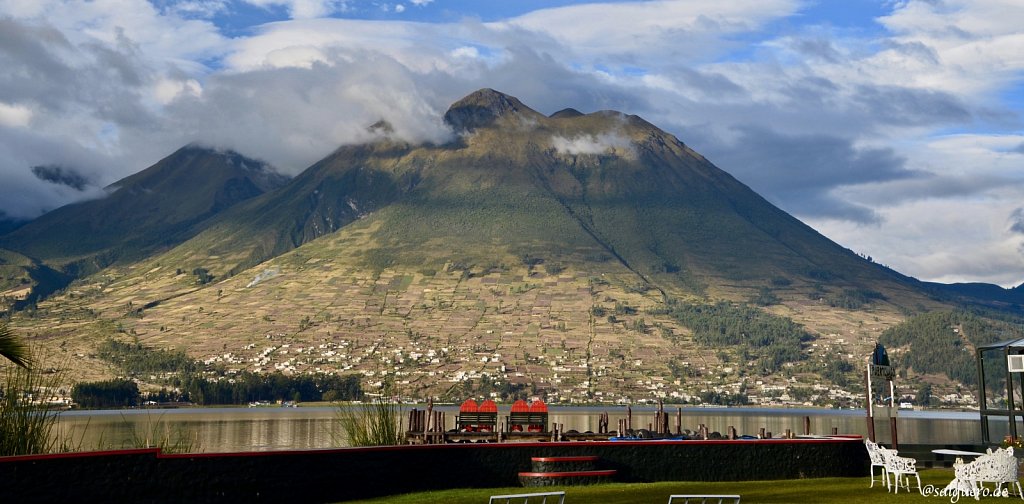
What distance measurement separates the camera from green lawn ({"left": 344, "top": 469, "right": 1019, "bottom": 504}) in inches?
1129

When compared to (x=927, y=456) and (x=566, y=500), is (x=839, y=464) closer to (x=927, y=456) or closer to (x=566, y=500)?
(x=927, y=456)

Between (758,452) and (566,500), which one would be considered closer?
(566,500)

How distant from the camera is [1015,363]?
40.6 m

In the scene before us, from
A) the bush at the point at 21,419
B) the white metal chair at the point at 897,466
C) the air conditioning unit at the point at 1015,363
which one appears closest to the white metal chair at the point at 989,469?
the white metal chair at the point at 897,466

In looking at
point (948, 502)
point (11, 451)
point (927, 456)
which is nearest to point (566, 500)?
point (948, 502)

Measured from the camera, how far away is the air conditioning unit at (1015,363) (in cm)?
4036

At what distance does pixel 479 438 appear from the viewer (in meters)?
41.8

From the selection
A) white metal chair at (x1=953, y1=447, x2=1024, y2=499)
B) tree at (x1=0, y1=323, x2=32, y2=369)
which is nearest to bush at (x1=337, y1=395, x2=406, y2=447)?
white metal chair at (x1=953, y1=447, x2=1024, y2=499)

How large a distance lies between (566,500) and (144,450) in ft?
30.1

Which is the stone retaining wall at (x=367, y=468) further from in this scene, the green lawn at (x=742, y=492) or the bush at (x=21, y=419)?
the bush at (x=21, y=419)

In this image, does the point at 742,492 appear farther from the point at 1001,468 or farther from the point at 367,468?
the point at 367,468

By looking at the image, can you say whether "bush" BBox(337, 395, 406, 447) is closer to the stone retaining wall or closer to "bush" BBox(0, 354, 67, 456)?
the stone retaining wall

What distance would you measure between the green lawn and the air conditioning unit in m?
6.83

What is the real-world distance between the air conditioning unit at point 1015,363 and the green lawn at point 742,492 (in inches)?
269
